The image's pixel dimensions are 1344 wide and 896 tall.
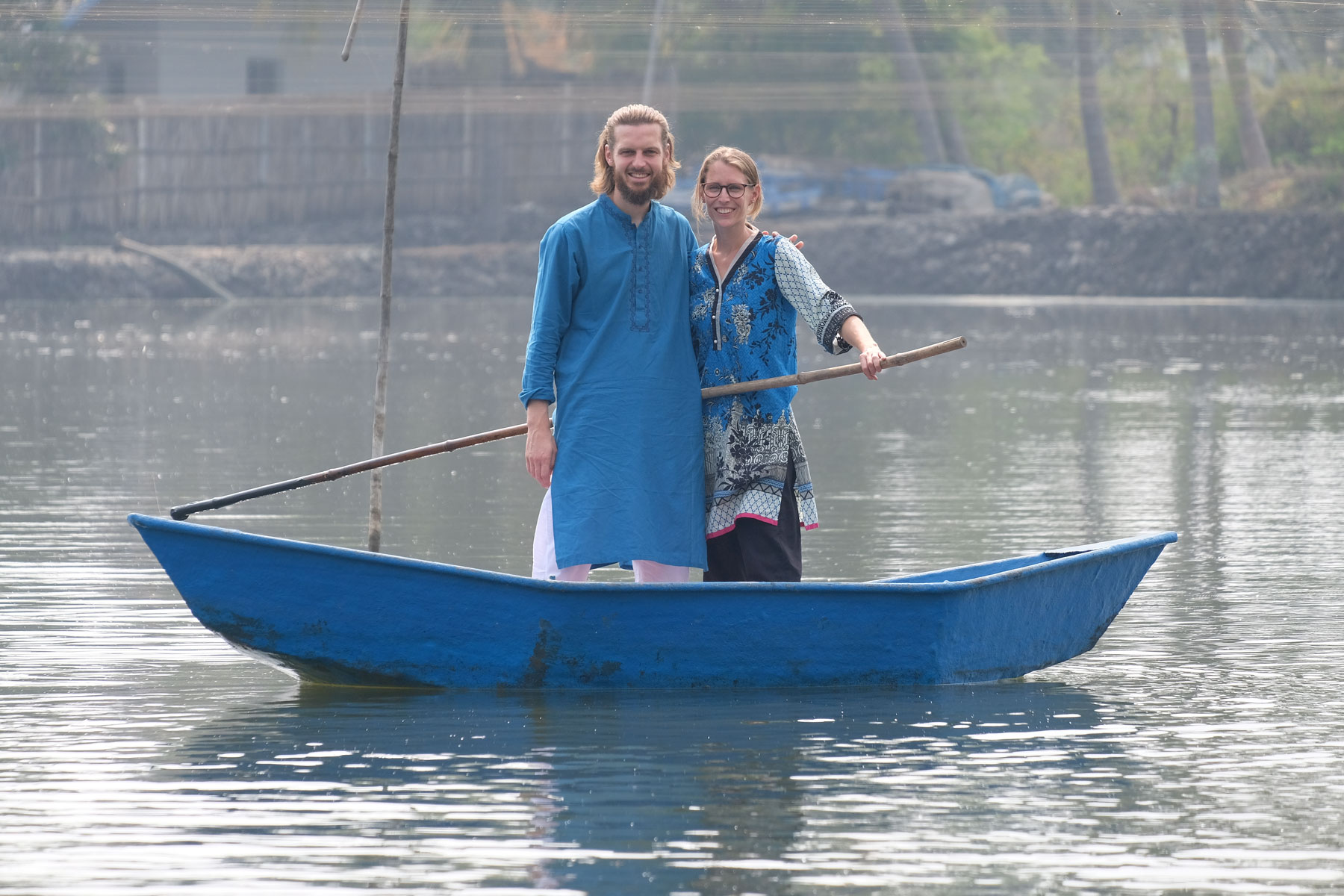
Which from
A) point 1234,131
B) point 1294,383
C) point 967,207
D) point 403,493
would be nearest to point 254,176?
point 967,207

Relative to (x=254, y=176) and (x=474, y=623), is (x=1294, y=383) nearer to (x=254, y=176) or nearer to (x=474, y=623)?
(x=474, y=623)

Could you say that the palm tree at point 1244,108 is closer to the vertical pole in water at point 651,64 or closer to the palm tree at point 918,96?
the palm tree at point 918,96

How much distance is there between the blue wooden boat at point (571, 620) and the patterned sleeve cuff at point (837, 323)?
2.06ft

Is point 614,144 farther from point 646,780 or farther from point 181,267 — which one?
point 181,267

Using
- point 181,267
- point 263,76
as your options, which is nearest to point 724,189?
point 181,267

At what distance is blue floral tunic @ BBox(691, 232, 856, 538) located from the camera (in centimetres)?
568

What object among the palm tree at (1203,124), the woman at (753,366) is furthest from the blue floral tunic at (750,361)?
the palm tree at (1203,124)

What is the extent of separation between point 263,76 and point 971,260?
11.5 meters

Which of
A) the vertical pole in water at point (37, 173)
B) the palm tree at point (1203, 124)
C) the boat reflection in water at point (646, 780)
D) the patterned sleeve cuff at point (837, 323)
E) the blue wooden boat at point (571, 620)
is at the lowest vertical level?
the boat reflection in water at point (646, 780)

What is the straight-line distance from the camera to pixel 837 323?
18.3 feet

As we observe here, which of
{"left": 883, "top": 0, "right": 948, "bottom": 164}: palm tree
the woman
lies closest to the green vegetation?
{"left": 883, "top": 0, "right": 948, "bottom": 164}: palm tree

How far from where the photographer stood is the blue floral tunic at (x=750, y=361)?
5676mm

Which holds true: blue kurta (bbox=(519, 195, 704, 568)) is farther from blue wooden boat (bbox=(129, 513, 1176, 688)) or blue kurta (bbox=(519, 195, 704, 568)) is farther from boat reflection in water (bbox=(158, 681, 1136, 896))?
boat reflection in water (bbox=(158, 681, 1136, 896))

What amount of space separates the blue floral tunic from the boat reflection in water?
0.53 meters
